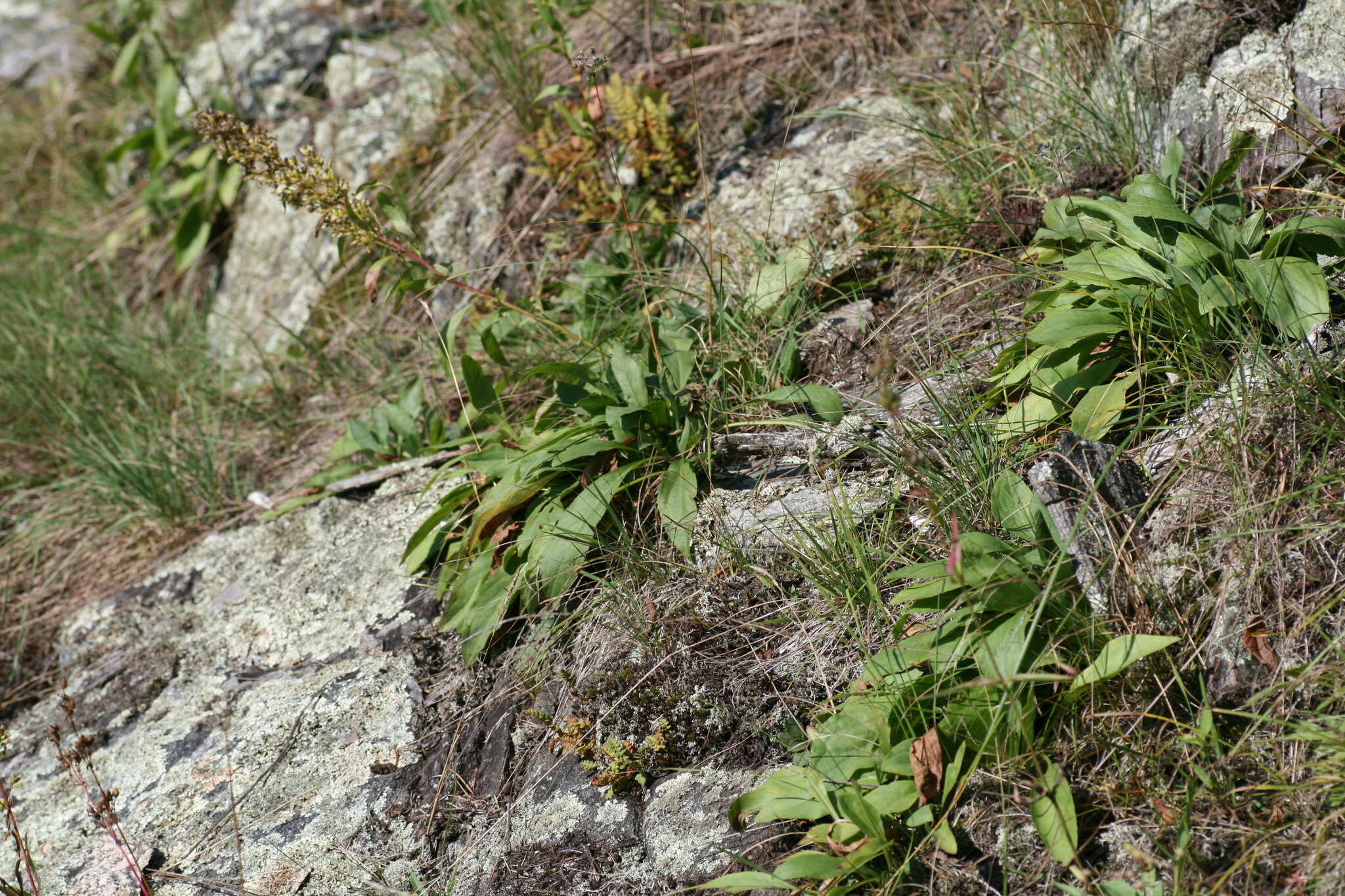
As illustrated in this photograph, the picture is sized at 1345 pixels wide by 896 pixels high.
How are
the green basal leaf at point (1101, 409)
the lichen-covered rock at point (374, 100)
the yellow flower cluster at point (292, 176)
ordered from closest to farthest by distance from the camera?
the green basal leaf at point (1101, 409) → the yellow flower cluster at point (292, 176) → the lichen-covered rock at point (374, 100)

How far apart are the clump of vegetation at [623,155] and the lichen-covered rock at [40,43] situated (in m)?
3.96

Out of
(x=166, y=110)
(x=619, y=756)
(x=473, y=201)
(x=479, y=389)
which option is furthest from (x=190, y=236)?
(x=619, y=756)

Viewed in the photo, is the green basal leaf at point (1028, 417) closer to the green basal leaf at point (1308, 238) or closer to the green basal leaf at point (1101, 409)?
the green basal leaf at point (1101, 409)

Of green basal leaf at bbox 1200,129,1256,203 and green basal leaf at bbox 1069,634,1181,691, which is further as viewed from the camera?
green basal leaf at bbox 1200,129,1256,203

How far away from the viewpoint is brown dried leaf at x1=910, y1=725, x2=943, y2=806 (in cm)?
161

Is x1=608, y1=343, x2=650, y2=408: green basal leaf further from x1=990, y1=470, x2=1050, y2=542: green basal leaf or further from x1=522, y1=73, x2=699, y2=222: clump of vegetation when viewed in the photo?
x1=522, y1=73, x2=699, y2=222: clump of vegetation

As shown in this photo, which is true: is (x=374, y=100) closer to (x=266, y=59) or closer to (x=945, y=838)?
(x=266, y=59)

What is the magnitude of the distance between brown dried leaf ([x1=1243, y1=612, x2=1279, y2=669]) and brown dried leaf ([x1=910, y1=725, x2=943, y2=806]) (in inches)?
21.4

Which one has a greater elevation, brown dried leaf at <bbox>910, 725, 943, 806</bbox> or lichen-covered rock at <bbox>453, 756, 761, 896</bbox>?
brown dried leaf at <bbox>910, 725, 943, 806</bbox>

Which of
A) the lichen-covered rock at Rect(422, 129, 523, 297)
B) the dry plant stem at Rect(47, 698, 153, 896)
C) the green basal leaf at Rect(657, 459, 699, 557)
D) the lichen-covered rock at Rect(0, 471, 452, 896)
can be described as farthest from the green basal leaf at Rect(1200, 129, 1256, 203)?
the dry plant stem at Rect(47, 698, 153, 896)

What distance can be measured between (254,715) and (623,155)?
7.44ft

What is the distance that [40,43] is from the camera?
6.12m

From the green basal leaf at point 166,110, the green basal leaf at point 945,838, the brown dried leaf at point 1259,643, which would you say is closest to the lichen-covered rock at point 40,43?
the green basal leaf at point 166,110

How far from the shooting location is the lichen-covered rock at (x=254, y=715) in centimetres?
216
